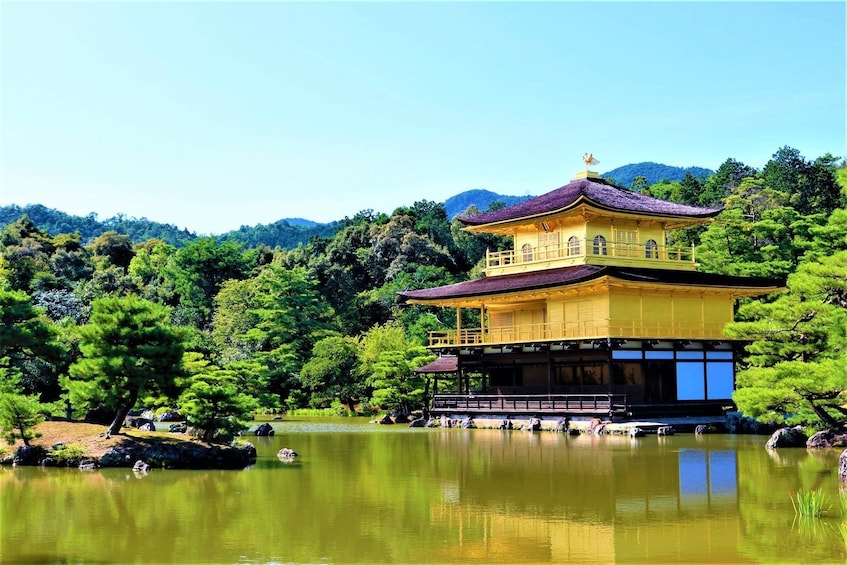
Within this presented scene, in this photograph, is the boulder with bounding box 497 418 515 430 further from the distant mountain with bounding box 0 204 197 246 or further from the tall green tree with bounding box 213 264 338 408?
the distant mountain with bounding box 0 204 197 246

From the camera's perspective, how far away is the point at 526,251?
37.0 m

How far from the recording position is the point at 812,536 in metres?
11.4

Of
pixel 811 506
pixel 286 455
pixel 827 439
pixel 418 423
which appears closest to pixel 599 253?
pixel 418 423

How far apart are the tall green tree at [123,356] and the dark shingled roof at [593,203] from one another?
1607 cm

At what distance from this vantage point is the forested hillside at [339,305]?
65.8 ft

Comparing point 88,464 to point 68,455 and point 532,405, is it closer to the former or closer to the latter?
point 68,455

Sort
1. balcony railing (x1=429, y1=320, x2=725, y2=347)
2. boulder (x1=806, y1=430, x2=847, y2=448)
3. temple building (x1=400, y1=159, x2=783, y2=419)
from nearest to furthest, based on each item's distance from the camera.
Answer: boulder (x1=806, y1=430, x2=847, y2=448) → balcony railing (x1=429, y1=320, x2=725, y2=347) → temple building (x1=400, y1=159, x2=783, y2=419)

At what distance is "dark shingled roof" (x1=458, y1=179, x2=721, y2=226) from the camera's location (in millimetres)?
34031

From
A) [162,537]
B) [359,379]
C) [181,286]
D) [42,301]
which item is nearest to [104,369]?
[162,537]

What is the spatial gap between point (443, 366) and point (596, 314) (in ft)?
23.1

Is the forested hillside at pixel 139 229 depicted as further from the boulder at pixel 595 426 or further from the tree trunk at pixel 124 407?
the tree trunk at pixel 124 407

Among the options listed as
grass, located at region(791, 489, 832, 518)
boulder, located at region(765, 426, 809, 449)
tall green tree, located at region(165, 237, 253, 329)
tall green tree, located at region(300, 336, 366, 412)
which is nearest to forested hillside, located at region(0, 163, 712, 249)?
tall green tree, located at region(165, 237, 253, 329)

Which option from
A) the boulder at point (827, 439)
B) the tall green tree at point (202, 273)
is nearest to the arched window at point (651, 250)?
the boulder at point (827, 439)

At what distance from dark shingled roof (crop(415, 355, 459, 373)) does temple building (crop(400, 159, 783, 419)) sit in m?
0.10
